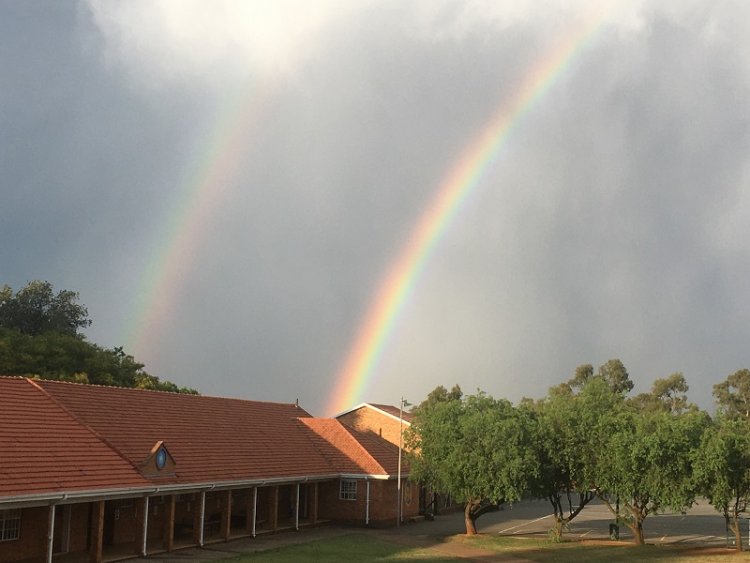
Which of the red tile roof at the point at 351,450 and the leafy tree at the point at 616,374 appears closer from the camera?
the red tile roof at the point at 351,450

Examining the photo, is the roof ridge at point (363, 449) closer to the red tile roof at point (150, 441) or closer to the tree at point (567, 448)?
the red tile roof at point (150, 441)

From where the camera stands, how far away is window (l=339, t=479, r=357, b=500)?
44350mm

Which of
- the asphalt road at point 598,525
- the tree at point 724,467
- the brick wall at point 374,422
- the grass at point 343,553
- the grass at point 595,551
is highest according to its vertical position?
the brick wall at point 374,422

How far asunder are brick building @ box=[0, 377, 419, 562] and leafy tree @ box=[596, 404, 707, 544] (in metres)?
12.9

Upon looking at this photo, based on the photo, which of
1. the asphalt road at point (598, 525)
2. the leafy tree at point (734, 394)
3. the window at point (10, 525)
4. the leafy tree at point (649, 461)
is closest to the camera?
the window at point (10, 525)

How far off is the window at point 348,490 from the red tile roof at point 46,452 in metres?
18.2

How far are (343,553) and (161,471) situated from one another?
8.01m

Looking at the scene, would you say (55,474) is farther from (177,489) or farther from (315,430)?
(315,430)

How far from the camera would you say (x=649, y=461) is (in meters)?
34.9

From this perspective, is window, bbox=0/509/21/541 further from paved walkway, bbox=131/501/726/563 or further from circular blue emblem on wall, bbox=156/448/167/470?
circular blue emblem on wall, bbox=156/448/167/470

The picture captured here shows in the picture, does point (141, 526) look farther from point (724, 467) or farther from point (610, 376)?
point (610, 376)

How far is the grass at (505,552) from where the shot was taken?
99.8 feet

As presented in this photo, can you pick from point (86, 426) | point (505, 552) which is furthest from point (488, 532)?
point (86, 426)

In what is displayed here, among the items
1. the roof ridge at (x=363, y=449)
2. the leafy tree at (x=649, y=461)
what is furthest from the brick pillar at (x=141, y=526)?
the leafy tree at (x=649, y=461)
